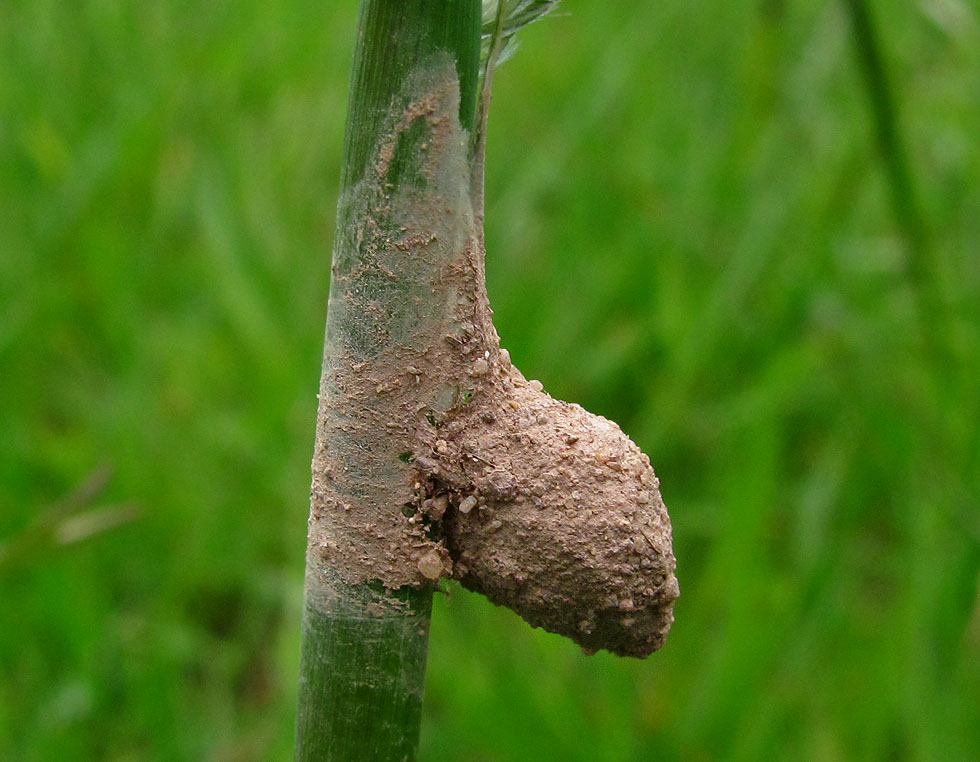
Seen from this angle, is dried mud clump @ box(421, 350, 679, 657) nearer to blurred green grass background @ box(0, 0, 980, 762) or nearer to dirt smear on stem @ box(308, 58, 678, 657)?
dirt smear on stem @ box(308, 58, 678, 657)

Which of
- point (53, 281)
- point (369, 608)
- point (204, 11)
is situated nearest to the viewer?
point (369, 608)

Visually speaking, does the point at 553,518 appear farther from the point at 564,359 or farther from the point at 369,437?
the point at 564,359

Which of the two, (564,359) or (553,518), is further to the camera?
(564,359)

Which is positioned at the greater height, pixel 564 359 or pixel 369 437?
pixel 564 359

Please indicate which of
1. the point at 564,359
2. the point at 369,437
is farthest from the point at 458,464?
the point at 564,359

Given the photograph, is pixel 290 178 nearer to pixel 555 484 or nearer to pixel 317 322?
pixel 317 322

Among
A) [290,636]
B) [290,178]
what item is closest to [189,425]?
[290,636]

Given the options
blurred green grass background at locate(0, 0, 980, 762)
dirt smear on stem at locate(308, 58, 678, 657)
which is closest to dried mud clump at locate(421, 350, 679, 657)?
dirt smear on stem at locate(308, 58, 678, 657)
